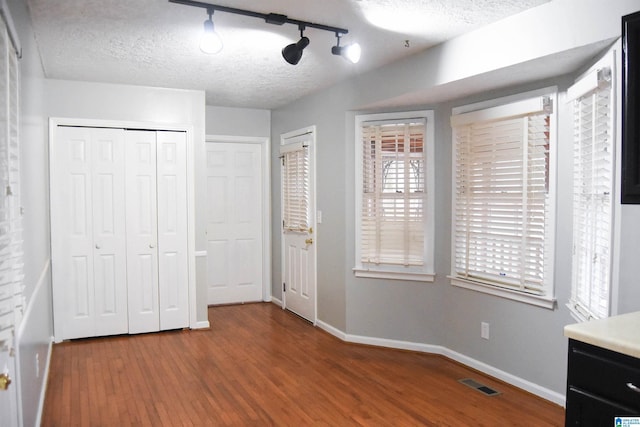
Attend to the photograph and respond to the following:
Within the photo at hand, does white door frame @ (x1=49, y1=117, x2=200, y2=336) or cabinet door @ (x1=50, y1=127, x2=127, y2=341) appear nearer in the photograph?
cabinet door @ (x1=50, y1=127, x2=127, y2=341)

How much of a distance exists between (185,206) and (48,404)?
7.13ft

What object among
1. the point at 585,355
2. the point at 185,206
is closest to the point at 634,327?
the point at 585,355

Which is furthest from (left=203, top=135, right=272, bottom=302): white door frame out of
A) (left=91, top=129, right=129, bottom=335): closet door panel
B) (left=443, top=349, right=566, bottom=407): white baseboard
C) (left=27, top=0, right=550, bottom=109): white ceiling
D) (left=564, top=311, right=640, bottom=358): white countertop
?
(left=564, top=311, right=640, bottom=358): white countertop

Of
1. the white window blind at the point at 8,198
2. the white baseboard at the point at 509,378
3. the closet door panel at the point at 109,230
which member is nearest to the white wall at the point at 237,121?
the closet door panel at the point at 109,230

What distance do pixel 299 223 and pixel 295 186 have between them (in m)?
0.42

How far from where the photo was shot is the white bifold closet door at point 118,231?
4.47m

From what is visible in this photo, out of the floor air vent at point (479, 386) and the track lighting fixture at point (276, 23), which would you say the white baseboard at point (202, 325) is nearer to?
the floor air vent at point (479, 386)

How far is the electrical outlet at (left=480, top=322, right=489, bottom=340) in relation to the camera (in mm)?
3688

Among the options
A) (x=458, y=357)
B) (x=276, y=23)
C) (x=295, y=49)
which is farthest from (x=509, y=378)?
(x=276, y=23)

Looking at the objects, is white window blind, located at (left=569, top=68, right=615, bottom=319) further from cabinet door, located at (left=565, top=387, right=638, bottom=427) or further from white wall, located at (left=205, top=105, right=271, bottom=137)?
white wall, located at (left=205, top=105, right=271, bottom=137)

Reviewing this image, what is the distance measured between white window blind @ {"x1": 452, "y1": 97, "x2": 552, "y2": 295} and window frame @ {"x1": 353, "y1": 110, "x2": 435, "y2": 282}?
0.78 feet

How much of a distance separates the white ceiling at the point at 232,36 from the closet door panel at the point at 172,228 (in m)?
0.65

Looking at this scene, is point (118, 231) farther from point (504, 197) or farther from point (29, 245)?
point (504, 197)

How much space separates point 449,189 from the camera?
4.00 m
